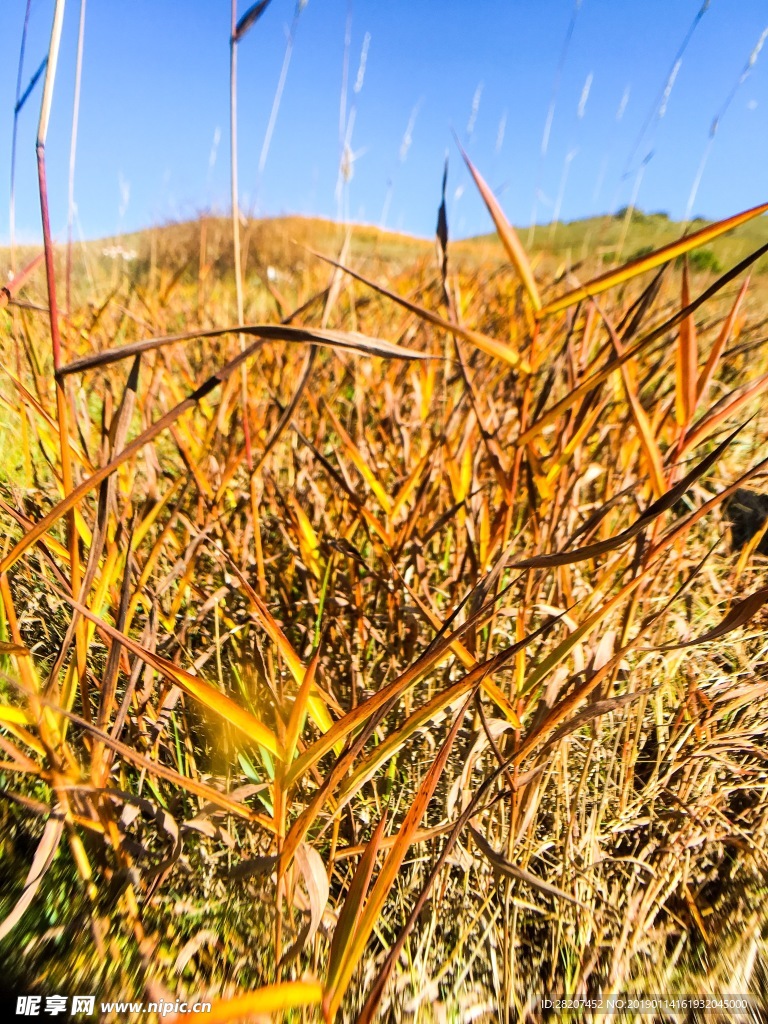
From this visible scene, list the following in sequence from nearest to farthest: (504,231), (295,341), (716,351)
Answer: (295,341) < (504,231) < (716,351)

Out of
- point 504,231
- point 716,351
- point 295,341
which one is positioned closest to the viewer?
point 295,341

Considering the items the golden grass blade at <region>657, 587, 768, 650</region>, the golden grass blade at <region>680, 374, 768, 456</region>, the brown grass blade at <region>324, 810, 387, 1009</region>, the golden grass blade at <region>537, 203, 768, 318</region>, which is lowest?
the brown grass blade at <region>324, 810, 387, 1009</region>

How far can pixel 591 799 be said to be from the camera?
0.57 meters

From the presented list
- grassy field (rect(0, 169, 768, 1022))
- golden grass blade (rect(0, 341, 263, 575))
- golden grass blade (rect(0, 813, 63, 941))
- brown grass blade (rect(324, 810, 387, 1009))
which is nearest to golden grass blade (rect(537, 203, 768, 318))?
grassy field (rect(0, 169, 768, 1022))

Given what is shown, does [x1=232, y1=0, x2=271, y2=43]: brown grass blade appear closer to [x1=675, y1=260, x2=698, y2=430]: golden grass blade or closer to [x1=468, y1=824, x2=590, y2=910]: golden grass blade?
[x1=675, y1=260, x2=698, y2=430]: golden grass blade

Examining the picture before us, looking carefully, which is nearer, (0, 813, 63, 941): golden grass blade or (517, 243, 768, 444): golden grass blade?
(517, 243, 768, 444): golden grass blade

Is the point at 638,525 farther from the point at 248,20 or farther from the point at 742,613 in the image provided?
the point at 248,20

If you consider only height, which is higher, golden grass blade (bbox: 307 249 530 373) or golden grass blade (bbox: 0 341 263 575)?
golden grass blade (bbox: 307 249 530 373)

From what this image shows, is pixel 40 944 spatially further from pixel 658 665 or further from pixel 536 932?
pixel 658 665

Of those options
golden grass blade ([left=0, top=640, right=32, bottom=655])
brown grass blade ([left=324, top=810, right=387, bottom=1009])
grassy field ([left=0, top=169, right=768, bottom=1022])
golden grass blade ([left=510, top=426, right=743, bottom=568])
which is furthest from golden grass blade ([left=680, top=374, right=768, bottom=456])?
golden grass blade ([left=0, top=640, right=32, bottom=655])

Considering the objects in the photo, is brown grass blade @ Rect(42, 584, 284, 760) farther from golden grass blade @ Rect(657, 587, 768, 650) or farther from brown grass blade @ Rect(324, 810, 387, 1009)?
golden grass blade @ Rect(657, 587, 768, 650)

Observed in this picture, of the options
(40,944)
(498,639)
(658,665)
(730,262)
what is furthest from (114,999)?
(730,262)

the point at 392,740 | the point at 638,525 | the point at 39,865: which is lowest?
the point at 39,865

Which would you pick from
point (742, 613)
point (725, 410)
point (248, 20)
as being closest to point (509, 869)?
point (742, 613)
